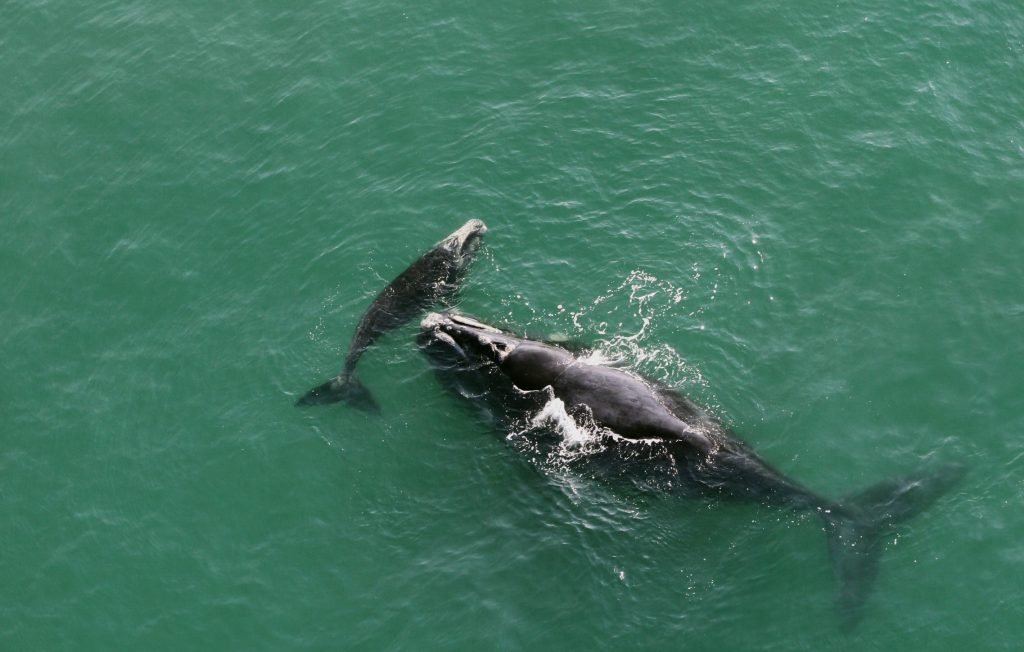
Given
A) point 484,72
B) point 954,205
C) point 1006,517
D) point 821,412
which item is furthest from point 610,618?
point 484,72

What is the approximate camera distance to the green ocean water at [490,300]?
1352 inches

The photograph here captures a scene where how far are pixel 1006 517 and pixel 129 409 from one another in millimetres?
30269

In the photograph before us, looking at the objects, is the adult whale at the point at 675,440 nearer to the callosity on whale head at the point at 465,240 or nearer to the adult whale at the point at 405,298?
the adult whale at the point at 405,298

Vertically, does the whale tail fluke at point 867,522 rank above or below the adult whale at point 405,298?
below

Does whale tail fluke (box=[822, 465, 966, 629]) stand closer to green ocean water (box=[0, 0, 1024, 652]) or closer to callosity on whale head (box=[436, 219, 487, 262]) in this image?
green ocean water (box=[0, 0, 1024, 652])

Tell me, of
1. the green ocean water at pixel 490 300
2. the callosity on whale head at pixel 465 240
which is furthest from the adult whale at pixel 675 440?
the callosity on whale head at pixel 465 240

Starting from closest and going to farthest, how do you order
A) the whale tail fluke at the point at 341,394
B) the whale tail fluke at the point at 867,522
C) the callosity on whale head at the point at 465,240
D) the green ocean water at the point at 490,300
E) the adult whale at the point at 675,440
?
the whale tail fluke at the point at 867,522 < the adult whale at the point at 675,440 < the green ocean water at the point at 490,300 < the whale tail fluke at the point at 341,394 < the callosity on whale head at the point at 465,240

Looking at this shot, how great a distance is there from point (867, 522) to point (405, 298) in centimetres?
1845

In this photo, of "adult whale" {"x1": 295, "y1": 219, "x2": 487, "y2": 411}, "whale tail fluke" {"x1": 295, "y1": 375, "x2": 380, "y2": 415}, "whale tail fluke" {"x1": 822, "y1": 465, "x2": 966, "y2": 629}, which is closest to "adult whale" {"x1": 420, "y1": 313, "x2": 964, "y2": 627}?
"whale tail fluke" {"x1": 822, "y1": 465, "x2": 966, "y2": 629}

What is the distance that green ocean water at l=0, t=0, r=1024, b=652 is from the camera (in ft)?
113

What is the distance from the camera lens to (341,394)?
39.6m

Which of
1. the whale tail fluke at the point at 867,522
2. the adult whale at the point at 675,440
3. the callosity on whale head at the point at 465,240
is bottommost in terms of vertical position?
the whale tail fluke at the point at 867,522

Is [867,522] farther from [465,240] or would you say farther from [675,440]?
[465,240]

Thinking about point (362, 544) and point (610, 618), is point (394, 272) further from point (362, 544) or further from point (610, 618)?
point (610, 618)
